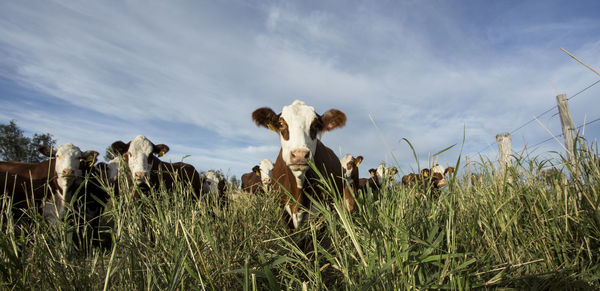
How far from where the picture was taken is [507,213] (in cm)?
230

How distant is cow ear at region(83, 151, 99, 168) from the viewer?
6539 millimetres

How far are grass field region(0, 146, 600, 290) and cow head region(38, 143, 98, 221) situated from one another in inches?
189

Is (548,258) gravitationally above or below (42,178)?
below

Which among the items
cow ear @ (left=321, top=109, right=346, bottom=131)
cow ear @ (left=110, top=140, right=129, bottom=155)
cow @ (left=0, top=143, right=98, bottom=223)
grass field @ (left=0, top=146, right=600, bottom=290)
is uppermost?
cow ear @ (left=321, top=109, right=346, bottom=131)

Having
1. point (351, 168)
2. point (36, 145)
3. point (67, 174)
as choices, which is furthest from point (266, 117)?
point (36, 145)

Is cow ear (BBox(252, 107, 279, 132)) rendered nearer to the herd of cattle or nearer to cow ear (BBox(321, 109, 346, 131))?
the herd of cattle

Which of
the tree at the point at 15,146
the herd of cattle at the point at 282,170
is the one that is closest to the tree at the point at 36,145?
the tree at the point at 15,146

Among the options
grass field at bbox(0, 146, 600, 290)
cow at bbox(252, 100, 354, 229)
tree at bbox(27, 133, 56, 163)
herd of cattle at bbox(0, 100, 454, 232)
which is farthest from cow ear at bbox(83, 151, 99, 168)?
tree at bbox(27, 133, 56, 163)

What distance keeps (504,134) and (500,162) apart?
640 cm

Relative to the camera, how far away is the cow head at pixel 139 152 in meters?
6.53

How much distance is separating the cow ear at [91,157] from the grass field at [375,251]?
494 centimetres

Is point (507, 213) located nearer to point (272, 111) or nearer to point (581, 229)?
point (581, 229)

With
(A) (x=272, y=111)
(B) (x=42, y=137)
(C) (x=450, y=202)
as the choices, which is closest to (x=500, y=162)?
(C) (x=450, y=202)

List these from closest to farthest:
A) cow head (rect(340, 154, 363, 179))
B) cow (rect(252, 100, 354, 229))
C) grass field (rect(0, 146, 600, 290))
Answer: grass field (rect(0, 146, 600, 290)) < cow (rect(252, 100, 354, 229)) < cow head (rect(340, 154, 363, 179))
